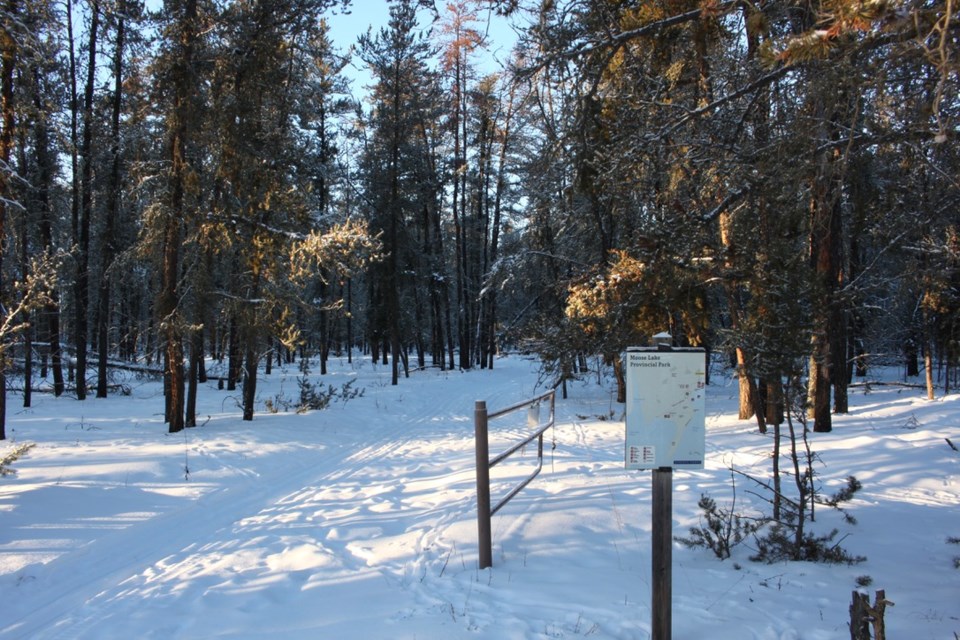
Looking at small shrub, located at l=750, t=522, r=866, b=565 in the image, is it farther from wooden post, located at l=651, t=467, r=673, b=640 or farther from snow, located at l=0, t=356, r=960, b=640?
wooden post, located at l=651, t=467, r=673, b=640

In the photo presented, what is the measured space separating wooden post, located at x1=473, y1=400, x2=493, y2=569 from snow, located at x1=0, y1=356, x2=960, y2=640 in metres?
0.18

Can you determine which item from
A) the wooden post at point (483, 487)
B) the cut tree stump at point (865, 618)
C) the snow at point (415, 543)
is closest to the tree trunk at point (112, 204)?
the snow at point (415, 543)

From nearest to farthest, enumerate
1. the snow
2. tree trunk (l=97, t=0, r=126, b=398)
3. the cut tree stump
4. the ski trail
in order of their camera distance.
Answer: the cut tree stump → the snow → the ski trail → tree trunk (l=97, t=0, r=126, b=398)

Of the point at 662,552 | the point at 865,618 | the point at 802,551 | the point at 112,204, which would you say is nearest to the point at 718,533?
the point at 802,551

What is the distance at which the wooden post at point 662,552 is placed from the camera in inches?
133

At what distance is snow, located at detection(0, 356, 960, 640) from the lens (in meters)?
4.08

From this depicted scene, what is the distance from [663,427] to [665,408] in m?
0.11

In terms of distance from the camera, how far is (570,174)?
7.07 metres

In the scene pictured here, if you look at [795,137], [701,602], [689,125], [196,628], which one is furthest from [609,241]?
[196,628]

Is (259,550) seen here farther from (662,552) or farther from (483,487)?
(662,552)

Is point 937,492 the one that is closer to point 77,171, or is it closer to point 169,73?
point 169,73

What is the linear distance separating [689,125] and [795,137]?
208 centimetres

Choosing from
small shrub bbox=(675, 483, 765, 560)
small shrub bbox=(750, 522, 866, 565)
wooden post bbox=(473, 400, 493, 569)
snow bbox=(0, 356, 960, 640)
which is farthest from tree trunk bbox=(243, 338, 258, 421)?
small shrub bbox=(750, 522, 866, 565)

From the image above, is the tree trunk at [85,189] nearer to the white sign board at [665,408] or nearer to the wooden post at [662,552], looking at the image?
the white sign board at [665,408]
